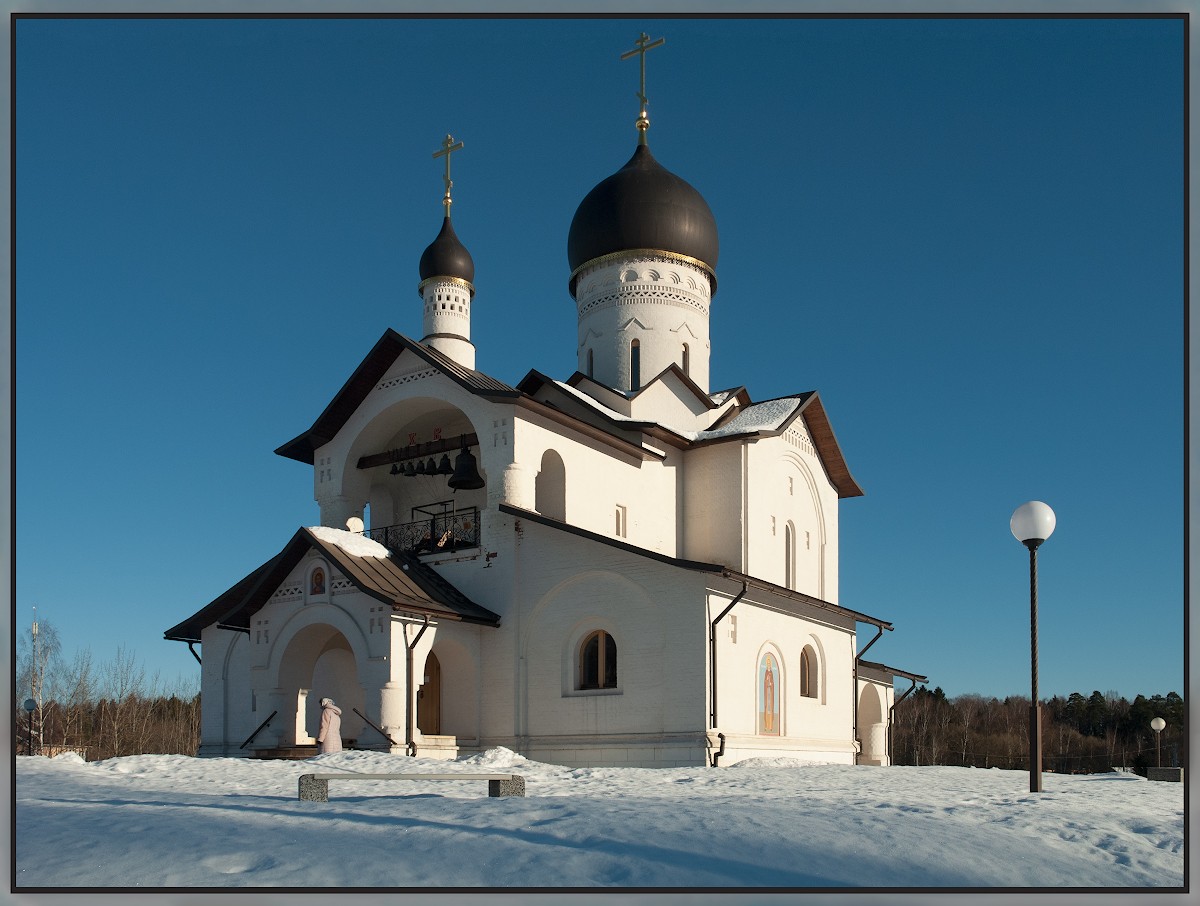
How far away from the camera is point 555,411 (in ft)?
64.0

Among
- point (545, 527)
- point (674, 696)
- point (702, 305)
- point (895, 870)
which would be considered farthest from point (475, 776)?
point (702, 305)

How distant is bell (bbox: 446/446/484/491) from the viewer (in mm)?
19359

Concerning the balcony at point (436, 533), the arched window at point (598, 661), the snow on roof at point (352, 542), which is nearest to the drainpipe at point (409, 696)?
the snow on roof at point (352, 542)

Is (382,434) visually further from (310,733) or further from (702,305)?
(702,305)

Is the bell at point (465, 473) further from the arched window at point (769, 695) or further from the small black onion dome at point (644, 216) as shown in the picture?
the small black onion dome at point (644, 216)

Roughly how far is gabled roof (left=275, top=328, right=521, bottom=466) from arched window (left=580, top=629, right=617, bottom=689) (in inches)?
172

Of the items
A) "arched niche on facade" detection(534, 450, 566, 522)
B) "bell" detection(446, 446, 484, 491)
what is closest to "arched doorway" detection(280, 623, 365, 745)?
"bell" detection(446, 446, 484, 491)

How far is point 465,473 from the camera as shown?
63.5ft

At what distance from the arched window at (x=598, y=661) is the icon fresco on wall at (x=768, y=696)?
2.47 metres

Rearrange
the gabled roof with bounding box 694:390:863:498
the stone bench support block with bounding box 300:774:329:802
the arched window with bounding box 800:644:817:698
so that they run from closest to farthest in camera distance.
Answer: the stone bench support block with bounding box 300:774:329:802 < the arched window with bounding box 800:644:817:698 < the gabled roof with bounding box 694:390:863:498

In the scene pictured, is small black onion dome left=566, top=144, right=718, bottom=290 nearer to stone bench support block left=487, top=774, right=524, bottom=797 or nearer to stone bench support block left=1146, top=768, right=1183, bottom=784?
stone bench support block left=1146, top=768, right=1183, bottom=784

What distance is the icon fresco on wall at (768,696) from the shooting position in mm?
18703

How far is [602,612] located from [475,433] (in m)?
4.24

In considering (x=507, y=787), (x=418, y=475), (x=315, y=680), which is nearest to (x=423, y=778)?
(x=507, y=787)
